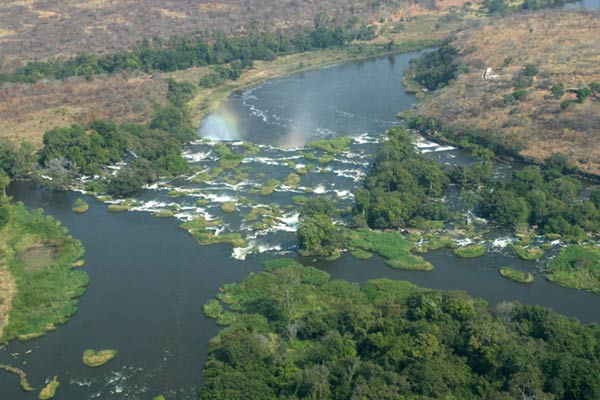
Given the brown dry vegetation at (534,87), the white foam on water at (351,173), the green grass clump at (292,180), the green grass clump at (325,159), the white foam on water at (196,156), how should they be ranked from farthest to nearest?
the white foam on water at (196,156)
the green grass clump at (325,159)
the brown dry vegetation at (534,87)
the white foam on water at (351,173)
the green grass clump at (292,180)

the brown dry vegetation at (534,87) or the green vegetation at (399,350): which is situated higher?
the brown dry vegetation at (534,87)

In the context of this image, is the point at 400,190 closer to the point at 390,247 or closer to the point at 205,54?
the point at 390,247

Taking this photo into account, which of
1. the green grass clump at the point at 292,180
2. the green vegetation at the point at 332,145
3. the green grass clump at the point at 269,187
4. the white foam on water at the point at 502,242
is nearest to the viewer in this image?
the white foam on water at the point at 502,242

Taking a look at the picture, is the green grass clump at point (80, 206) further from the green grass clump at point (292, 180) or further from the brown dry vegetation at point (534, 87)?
Result: the brown dry vegetation at point (534, 87)

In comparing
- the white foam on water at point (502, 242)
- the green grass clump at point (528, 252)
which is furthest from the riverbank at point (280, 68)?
the green grass clump at point (528, 252)

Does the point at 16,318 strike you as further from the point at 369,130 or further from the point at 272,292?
the point at 369,130

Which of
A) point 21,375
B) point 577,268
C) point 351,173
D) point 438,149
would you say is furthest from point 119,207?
point 577,268
